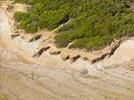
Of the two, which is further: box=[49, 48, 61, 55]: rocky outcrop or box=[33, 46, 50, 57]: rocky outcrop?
box=[33, 46, 50, 57]: rocky outcrop

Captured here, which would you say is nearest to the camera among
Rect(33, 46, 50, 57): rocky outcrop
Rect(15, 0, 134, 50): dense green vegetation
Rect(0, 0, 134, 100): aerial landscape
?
Rect(0, 0, 134, 100): aerial landscape

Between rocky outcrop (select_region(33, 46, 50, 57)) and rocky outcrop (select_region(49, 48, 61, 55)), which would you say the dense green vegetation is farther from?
rocky outcrop (select_region(33, 46, 50, 57))

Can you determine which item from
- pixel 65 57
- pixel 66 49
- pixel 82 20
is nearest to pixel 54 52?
pixel 66 49

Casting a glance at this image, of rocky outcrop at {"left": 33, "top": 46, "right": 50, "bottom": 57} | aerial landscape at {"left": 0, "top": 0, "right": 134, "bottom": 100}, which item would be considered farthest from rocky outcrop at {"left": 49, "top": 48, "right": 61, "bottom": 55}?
rocky outcrop at {"left": 33, "top": 46, "right": 50, "bottom": 57}

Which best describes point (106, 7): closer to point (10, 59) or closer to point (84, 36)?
point (84, 36)

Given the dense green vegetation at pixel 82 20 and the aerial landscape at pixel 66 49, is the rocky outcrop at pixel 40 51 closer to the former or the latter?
the aerial landscape at pixel 66 49

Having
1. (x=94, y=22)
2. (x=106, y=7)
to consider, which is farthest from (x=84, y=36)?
(x=106, y=7)

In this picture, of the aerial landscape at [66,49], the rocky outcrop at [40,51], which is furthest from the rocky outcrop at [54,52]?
the rocky outcrop at [40,51]

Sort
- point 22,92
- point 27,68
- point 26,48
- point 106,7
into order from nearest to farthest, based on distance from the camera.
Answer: point 22,92, point 27,68, point 26,48, point 106,7
